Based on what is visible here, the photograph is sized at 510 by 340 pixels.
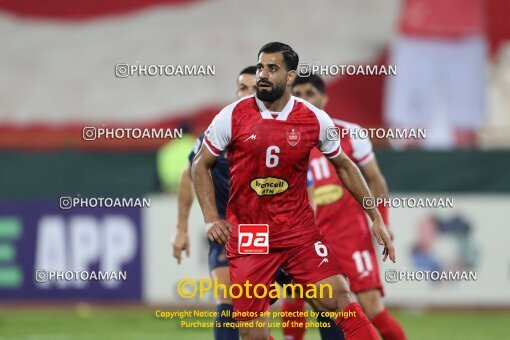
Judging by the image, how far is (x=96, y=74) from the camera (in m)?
20.6

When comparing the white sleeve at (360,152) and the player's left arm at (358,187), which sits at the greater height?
the white sleeve at (360,152)

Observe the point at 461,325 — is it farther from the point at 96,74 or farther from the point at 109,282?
the point at 96,74

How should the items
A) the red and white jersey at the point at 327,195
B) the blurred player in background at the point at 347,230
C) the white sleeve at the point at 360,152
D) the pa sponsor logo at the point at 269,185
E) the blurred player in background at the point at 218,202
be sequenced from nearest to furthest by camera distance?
1. the pa sponsor logo at the point at 269,185
2. the blurred player in background at the point at 218,202
3. the white sleeve at the point at 360,152
4. the blurred player in background at the point at 347,230
5. the red and white jersey at the point at 327,195

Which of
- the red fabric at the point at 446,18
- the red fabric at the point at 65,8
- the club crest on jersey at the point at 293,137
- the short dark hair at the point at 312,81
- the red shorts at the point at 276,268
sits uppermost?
the red fabric at the point at 65,8

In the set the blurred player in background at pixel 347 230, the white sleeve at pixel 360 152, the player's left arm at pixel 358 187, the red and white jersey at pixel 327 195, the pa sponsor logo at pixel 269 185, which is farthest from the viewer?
the red and white jersey at pixel 327 195

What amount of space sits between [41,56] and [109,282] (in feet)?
28.4

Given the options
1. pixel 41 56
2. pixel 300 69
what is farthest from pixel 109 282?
pixel 41 56

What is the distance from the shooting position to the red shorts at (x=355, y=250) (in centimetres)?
884

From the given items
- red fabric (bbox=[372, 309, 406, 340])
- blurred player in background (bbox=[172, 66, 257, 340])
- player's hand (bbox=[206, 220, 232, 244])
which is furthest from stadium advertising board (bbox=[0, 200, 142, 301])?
player's hand (bbox=[206, 220, 232, 244])

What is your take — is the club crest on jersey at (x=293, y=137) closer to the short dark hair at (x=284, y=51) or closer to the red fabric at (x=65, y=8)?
the short dark hair at (x=284, y=51)

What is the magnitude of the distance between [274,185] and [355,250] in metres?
1.99

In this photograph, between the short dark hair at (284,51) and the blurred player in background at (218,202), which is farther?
the blurred player in background at (218,202)

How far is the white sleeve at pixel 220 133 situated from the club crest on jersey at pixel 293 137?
1.21ft

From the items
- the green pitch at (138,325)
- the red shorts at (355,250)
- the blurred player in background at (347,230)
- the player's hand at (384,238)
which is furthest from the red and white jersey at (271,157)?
the green pitch at (138,325)
